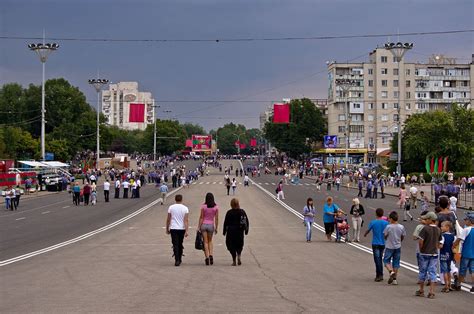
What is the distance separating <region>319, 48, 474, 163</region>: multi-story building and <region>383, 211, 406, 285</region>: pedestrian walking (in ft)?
359

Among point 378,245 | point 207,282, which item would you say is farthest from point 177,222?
point 378,245

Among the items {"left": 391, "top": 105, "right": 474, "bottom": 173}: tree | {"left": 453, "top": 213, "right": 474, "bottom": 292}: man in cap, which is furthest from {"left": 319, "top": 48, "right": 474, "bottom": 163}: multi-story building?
{"left": 453, "top": 213, "right": 474, "bottom": 292}: man in cap

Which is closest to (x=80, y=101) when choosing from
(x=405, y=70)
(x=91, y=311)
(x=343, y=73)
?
(x=343, y=73)

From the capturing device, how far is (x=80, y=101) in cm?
12194

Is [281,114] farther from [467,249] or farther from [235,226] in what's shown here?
[467,249]

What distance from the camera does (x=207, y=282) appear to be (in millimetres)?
12531

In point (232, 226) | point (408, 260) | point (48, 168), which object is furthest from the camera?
point (48, 168)

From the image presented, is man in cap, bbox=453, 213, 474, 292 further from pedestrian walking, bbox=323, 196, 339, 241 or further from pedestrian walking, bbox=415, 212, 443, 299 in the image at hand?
pedestrian walking, bbox=323, 196, 339, 241

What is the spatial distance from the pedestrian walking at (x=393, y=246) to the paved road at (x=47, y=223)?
9997 mm

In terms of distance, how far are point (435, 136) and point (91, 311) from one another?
7410cm

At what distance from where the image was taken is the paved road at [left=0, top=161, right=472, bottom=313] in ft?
33.5

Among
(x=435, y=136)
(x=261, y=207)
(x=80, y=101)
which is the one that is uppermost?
(x=80, y=101)

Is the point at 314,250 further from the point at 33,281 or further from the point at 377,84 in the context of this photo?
the point at 377,84

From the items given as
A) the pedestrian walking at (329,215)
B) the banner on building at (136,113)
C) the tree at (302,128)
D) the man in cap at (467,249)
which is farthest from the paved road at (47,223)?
the tree at (302,128)
